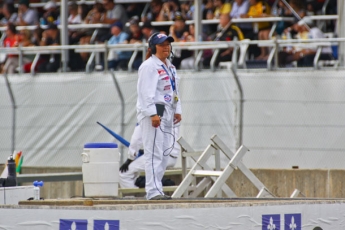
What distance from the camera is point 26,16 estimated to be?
872 inches

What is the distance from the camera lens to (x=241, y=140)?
49.9ft

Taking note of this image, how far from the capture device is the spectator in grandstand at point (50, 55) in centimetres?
1861

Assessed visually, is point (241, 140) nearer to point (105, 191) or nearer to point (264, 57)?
point (264, 57)

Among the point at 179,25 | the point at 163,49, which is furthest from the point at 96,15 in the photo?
the point at 163,49

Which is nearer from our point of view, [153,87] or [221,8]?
[153,87]

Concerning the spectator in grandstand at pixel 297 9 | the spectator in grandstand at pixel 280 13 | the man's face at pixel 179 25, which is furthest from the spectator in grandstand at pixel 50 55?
the spectator in grandstand at pixel 297 9

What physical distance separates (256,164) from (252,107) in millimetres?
857

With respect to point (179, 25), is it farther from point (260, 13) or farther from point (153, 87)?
point (153, 87)

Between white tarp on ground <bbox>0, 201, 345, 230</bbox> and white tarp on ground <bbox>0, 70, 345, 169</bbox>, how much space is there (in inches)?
208

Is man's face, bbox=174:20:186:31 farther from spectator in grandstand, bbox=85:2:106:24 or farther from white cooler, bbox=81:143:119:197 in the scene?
white cooler, bbox=81:143:119:197

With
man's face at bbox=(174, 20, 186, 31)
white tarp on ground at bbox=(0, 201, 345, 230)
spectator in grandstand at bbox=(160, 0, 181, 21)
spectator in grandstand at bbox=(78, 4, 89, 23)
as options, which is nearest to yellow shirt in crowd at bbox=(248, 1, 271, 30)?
man's face at bbox=(174, 20, 186, 31)

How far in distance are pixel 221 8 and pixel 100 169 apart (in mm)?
8364

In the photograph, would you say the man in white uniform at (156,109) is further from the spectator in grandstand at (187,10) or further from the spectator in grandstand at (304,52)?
the spectator in grandstand at (187,10)

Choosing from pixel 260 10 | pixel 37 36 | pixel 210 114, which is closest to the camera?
pixel 210 114
